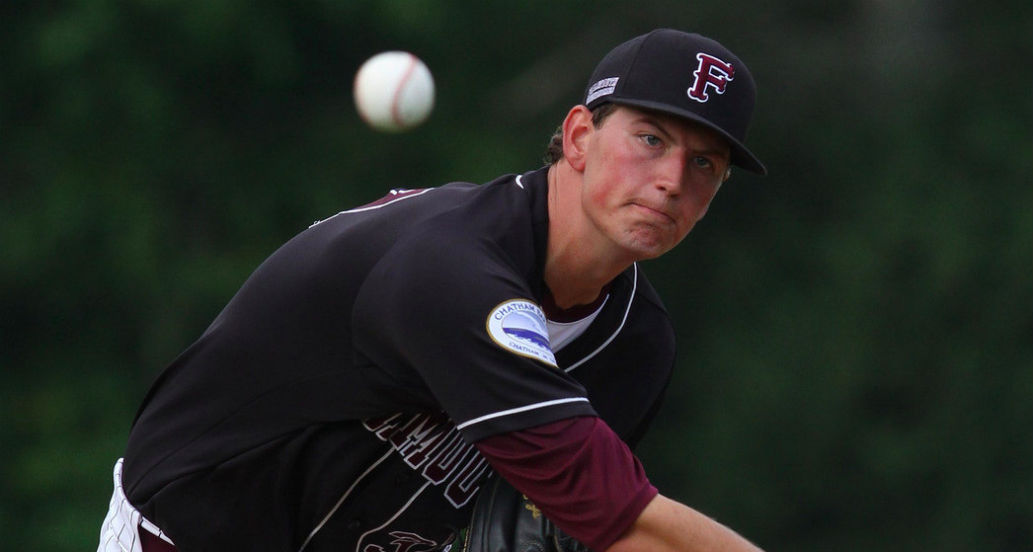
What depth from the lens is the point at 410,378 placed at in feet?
9.64

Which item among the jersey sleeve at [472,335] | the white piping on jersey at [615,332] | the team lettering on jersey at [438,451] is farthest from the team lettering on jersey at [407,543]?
the jersey sleeve at [472,335]

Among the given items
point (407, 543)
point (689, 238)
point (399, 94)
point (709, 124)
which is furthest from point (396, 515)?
point (689, 238)

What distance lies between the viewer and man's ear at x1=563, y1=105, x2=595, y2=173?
3113mm

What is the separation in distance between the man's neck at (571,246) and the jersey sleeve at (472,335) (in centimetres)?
22

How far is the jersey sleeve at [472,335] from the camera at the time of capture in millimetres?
2762

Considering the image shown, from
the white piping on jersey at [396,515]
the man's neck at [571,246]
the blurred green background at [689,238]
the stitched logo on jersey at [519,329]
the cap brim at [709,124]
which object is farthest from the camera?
the blurred green background at [689,238]

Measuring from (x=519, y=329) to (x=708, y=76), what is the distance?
1.93ft

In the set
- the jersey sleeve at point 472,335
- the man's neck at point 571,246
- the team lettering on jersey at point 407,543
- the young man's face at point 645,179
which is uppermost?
the young man's face at point 645,179

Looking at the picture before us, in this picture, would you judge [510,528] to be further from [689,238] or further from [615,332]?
[689,238]

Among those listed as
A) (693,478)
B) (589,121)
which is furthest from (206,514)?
(693,478)

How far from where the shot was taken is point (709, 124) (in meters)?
2.95

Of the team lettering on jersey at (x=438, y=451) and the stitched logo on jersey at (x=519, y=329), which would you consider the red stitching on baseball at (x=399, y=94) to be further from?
the stitched logo on jersey at (x=519, y=329)

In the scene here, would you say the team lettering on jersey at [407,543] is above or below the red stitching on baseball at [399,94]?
below

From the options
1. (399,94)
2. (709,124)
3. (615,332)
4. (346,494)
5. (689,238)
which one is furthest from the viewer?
(689,238)
